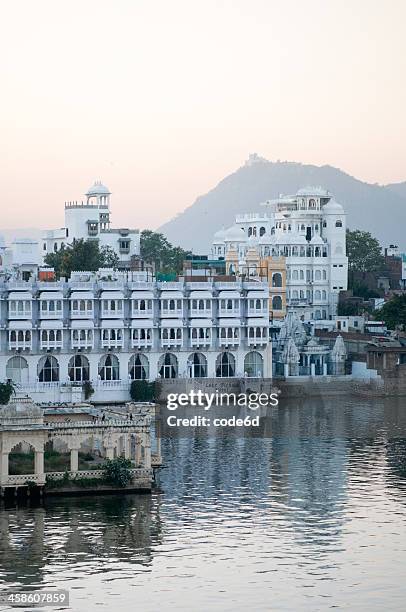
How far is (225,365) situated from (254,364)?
59.5 inches

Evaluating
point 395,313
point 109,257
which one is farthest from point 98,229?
point 395,313

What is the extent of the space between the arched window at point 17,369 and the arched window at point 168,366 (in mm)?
6712

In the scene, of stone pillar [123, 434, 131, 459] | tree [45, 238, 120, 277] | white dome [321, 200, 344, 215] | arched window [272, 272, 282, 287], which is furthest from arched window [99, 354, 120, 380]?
white dome [321, 200, 344, 215]

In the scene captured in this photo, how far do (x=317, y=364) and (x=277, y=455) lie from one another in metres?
30.4

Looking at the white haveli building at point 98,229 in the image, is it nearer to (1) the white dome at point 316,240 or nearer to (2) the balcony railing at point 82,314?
(1) the white dome at point 316,240

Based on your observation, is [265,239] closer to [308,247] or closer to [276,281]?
[308,247]

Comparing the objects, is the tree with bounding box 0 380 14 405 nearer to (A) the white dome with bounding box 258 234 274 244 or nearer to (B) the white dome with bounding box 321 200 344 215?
(A) the white dome with bounding box 258 234 274 244

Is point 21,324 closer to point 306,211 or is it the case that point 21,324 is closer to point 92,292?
point 92,292

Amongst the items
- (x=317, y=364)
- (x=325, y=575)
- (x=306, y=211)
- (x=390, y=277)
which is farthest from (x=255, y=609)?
(x=390, y=277)

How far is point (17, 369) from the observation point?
80.5 m

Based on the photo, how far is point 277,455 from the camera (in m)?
60.2

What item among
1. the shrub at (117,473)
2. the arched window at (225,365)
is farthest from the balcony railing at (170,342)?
the shrub at (117,473)

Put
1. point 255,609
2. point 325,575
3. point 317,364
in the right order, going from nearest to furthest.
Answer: point 255,609, point 325,575, point 317,364

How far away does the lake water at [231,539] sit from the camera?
38.1 metres
